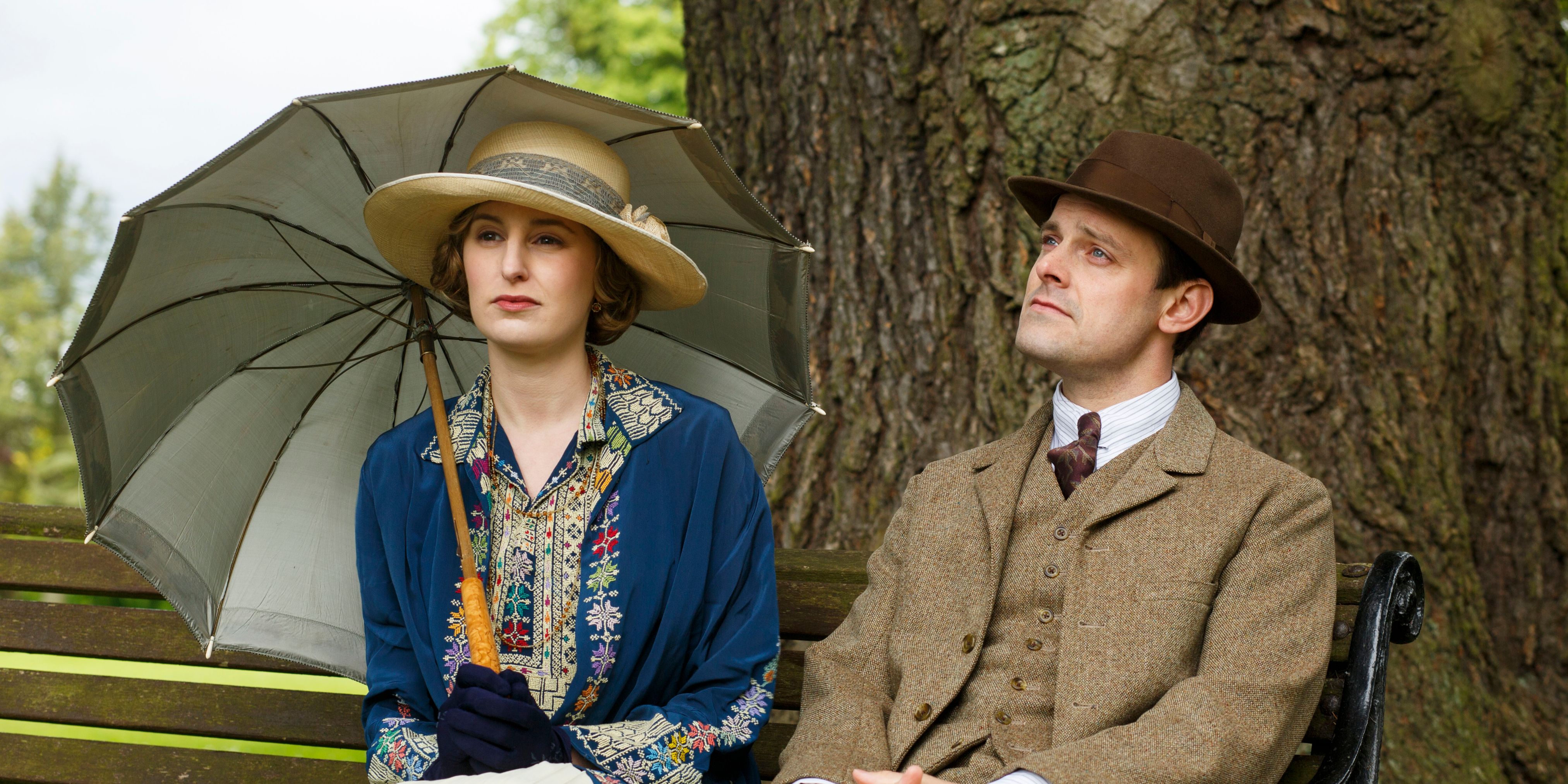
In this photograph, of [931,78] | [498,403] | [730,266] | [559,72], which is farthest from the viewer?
[559,72]

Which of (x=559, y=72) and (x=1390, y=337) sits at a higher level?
(x=559, y=72)

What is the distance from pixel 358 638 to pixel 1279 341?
2.51m

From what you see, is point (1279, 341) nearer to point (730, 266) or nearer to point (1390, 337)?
point (1390, 337)

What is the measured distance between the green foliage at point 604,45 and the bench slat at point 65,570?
13.9 metres

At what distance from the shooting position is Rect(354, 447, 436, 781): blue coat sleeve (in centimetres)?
239

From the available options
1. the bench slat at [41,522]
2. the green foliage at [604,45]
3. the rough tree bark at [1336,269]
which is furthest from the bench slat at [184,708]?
the green foliage at [604,45]

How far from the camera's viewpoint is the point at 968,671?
7.61 feet

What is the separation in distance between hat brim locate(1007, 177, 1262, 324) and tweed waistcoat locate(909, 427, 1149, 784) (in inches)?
13.6

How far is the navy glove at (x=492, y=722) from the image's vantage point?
6.68 feet

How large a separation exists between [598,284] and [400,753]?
97cm

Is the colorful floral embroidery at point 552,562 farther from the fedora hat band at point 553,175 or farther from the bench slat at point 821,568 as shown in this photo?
the bench slat at point 821,568

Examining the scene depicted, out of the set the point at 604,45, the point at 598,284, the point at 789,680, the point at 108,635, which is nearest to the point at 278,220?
the point at 598,284

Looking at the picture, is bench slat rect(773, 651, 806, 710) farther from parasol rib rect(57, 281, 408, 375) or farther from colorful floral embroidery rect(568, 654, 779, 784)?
parasol rib rect(57, 281, 408, 375)

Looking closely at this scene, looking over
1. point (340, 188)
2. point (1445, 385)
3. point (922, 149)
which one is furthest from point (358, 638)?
point (1445, 385)
